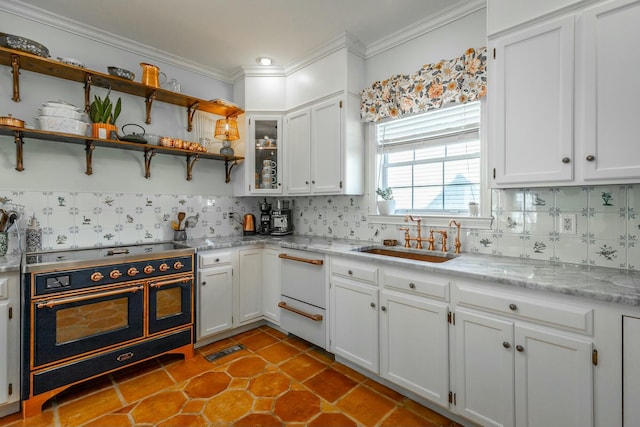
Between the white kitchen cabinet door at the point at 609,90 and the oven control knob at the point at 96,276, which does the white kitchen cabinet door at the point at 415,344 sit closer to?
the white kitchen cabinet door at the point at 609,90

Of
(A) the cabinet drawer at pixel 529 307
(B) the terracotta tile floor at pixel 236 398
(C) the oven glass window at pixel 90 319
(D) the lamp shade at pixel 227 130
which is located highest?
(D) the lamp shade at pixel 227 130

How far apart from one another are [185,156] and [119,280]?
1405 millimetres

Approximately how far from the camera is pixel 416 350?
74.9 inches

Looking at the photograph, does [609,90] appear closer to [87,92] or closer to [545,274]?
[545,274]

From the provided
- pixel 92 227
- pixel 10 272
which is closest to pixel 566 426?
pixel 10 272

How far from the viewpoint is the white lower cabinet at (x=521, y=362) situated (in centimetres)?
134

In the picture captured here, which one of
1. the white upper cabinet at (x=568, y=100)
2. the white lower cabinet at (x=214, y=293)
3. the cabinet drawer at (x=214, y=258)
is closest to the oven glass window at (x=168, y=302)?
the white lower cabinet at (x=214, y=293)

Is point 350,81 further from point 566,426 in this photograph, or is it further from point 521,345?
point 566,426

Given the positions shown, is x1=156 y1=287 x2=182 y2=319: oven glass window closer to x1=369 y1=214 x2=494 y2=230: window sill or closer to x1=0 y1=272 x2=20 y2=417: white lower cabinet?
x1=0 y1=272 x2=20 y2=417: white lower cabinet

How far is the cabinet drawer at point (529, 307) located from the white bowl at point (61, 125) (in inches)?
111

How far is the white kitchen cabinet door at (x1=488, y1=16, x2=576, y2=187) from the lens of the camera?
156 cm

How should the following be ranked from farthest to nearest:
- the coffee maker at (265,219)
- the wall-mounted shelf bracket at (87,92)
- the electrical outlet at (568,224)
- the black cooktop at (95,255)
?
1. the coffee maker at (265,219)
2. the wall-mounted shelf bracket at (87,92)
3. the black cooktop at (95,255)
4. the electrical outlet at (568,224)

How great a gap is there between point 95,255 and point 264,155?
1773mm

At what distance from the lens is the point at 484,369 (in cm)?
160
